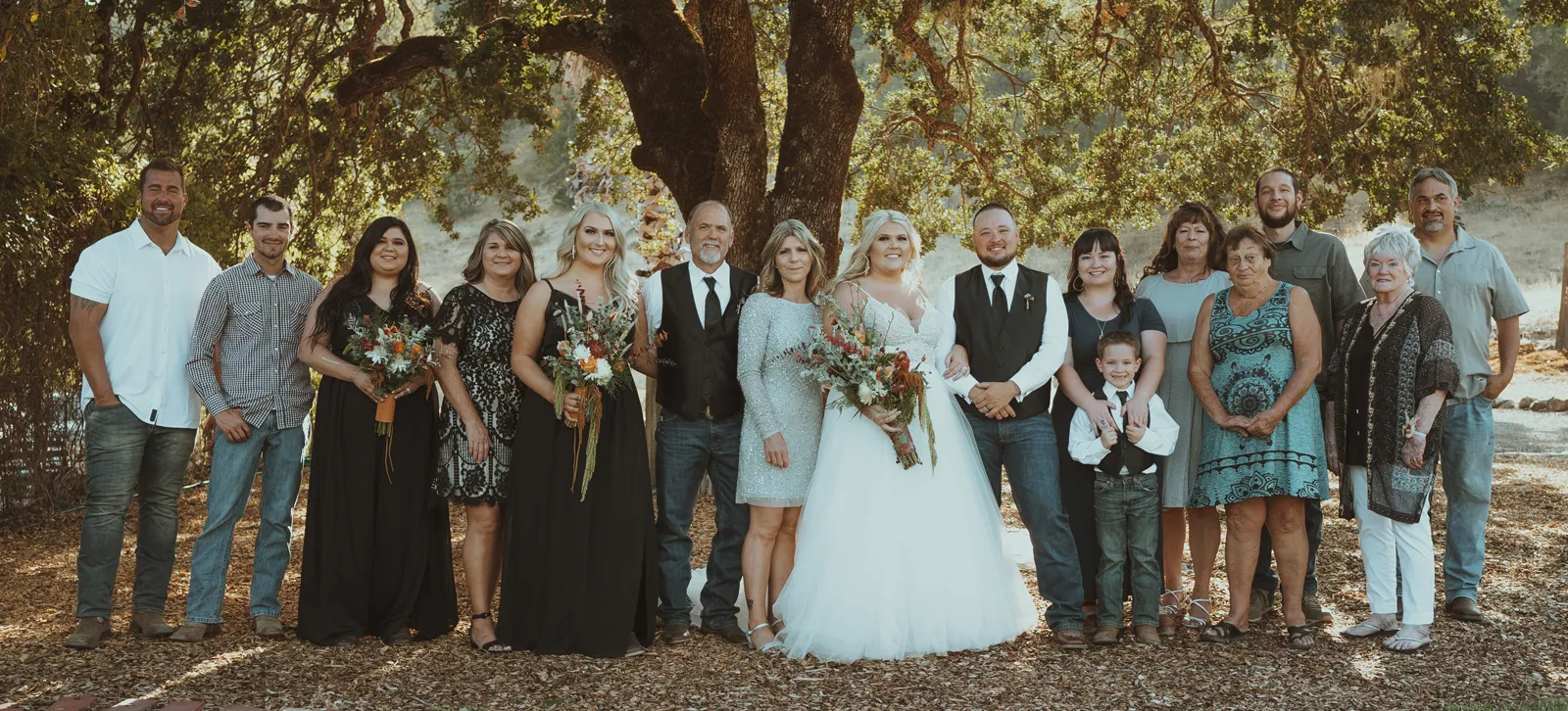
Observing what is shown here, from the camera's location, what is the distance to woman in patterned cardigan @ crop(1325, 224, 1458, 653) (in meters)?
5.15

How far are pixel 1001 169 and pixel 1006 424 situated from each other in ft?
32.4

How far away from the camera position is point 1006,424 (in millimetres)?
5363

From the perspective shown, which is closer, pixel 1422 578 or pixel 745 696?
pixel 745 696

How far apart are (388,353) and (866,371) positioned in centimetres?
208

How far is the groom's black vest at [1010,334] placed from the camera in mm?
5309

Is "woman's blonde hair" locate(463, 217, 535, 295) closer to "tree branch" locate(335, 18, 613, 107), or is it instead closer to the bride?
the bride

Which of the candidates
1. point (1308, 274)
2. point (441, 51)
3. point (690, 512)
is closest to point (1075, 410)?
point (1308, 274)

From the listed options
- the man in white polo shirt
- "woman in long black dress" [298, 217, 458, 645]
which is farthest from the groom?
the man in white polo shirt

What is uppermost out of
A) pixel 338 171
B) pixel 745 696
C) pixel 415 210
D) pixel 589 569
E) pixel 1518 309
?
pixel 415 210

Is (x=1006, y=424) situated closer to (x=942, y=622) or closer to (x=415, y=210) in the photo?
(x=942, y=622)

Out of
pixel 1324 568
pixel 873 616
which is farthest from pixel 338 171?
pixel 1324 568

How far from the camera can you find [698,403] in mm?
5273

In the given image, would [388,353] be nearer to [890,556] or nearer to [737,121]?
[890,556]

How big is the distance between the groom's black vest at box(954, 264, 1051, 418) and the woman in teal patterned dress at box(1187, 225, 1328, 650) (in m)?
0.77
